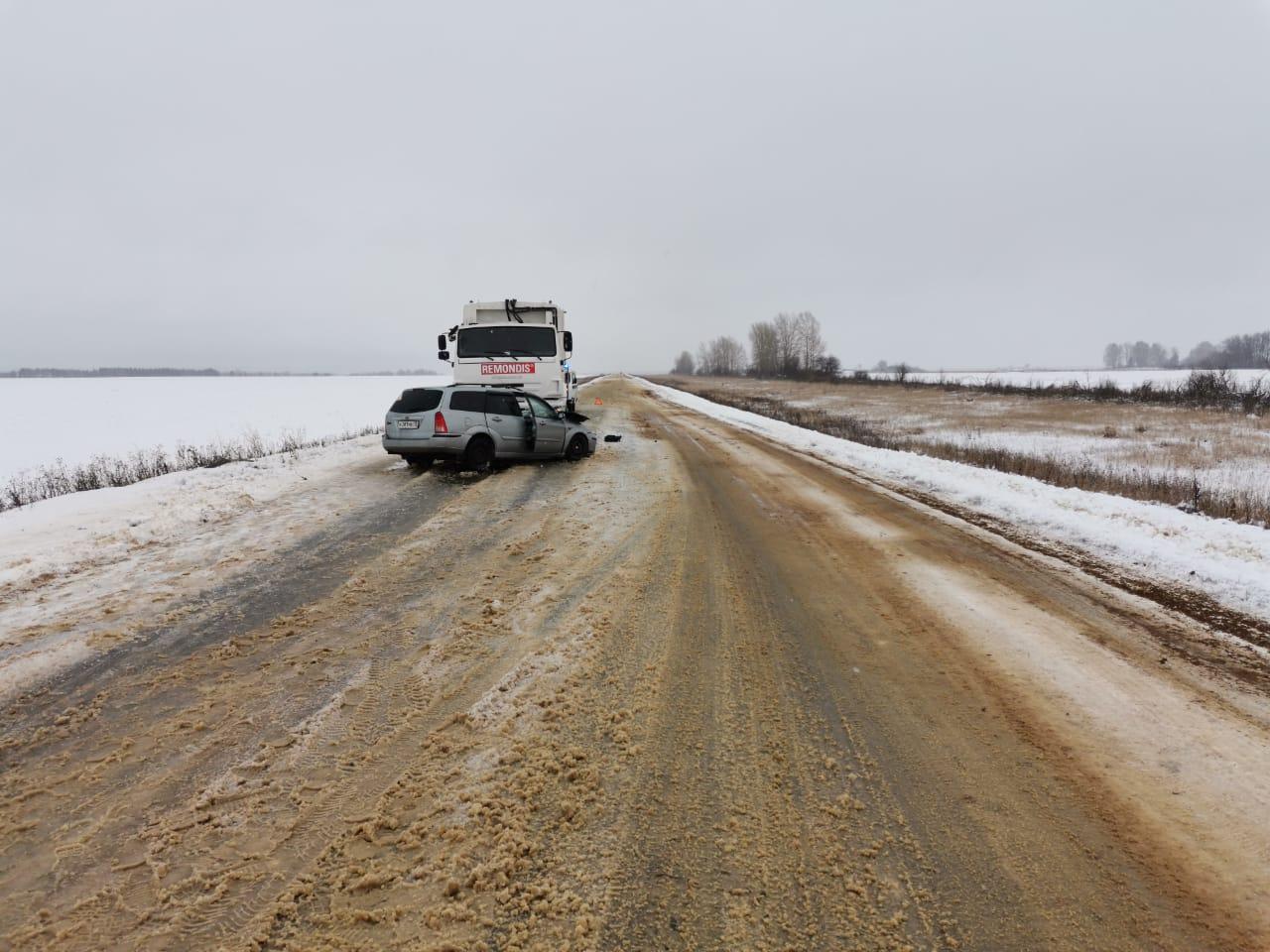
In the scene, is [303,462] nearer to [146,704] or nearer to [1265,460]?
[146,704]

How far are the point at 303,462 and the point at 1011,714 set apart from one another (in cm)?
1175

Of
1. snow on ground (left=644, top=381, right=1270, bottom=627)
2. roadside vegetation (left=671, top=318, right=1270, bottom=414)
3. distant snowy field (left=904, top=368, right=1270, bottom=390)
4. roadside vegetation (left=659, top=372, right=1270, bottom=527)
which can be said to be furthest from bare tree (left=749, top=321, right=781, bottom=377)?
snow on ground (left=644, top=381, right=1270, bottom=627)

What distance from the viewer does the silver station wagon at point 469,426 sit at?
9.98 m

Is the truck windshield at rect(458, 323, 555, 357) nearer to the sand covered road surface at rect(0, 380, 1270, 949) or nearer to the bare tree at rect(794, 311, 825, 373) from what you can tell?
the sand covered road surface at rect(0, 380, 1270, 949)

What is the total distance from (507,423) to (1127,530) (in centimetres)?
916

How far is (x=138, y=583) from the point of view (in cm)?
498

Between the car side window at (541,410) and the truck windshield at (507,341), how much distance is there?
243cm

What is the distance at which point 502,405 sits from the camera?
10633mm

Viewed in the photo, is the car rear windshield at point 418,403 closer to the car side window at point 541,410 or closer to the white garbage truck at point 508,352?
the car side window at point 541,410

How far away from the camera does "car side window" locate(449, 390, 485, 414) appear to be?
33.2 feet

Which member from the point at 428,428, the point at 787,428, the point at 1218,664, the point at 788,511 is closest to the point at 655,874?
the point at 1218,664

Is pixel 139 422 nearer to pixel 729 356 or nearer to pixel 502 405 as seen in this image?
pixel 502 405

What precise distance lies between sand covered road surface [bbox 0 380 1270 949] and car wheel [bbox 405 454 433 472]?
522 cm

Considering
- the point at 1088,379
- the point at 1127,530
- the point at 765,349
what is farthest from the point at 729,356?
the point at 1127,530
